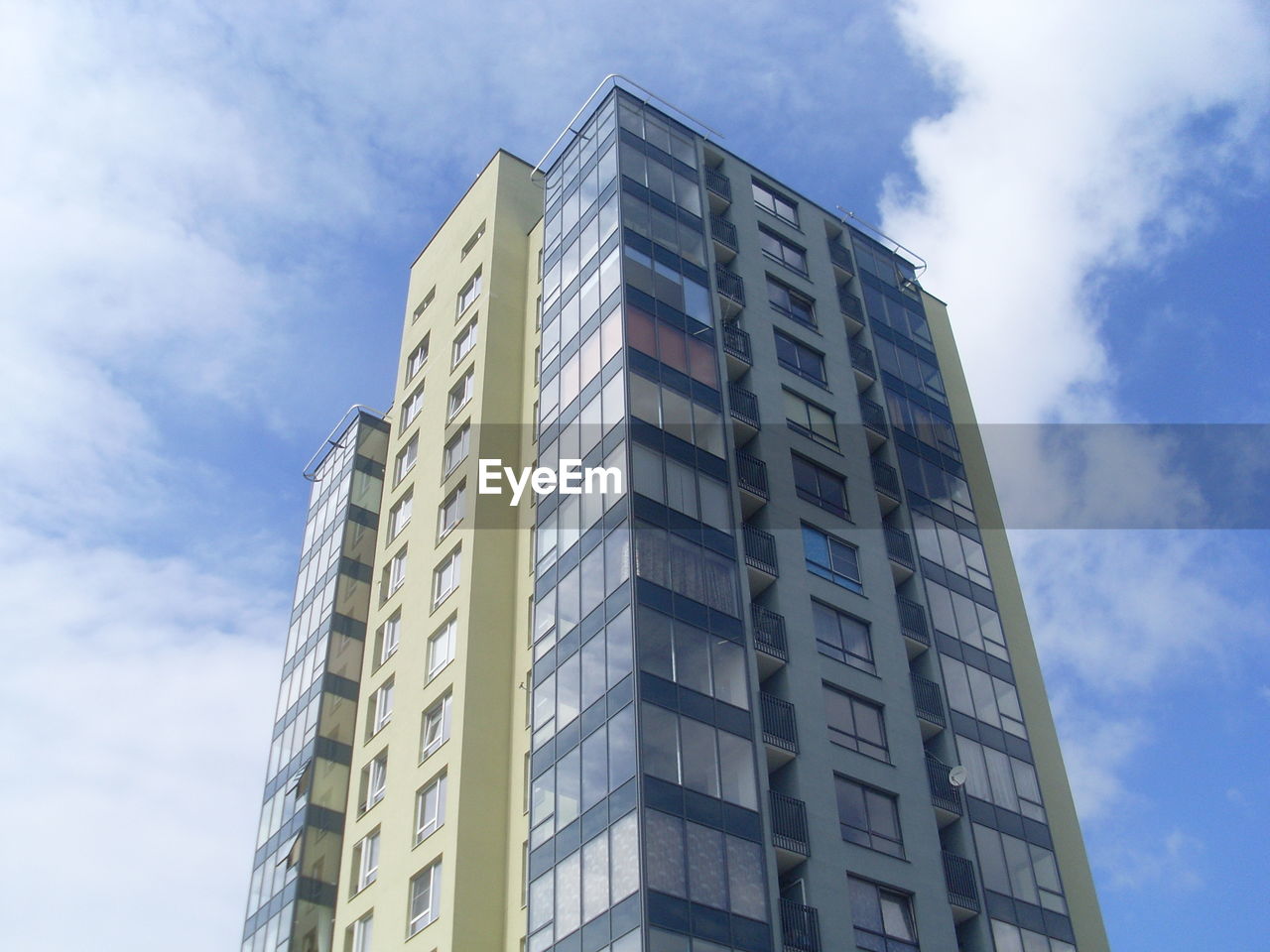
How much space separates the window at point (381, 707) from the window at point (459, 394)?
1115cm

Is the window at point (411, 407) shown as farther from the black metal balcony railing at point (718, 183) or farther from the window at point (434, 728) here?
the window at point (434, 728)

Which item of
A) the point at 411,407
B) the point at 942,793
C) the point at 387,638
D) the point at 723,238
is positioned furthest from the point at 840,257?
the point at 942,793

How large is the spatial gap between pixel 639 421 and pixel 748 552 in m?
5.32

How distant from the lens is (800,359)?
5012 centimetres

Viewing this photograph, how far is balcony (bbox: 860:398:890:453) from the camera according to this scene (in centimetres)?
4992

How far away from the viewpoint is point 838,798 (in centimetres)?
3759

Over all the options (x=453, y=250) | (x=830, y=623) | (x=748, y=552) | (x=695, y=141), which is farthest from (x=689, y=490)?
(x=453, y=250)

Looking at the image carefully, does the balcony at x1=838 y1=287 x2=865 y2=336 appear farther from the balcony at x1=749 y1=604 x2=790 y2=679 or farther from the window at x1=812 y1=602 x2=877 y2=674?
the balcony at x1=749 y1=604 x2=790 y2=679

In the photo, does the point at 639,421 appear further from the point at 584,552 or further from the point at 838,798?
the point at 838,798

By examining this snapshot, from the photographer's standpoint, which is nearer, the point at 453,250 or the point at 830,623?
the point at 830,623

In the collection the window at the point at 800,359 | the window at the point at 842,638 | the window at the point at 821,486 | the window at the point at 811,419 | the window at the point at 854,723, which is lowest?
the window at the point at 854,723

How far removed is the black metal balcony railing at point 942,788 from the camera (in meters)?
40.2

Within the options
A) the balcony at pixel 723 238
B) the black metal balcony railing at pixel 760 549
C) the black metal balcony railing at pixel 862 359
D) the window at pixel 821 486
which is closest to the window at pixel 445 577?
the black metal balcony railing at pixel 760 549

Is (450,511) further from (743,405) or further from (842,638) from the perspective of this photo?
(842,638)
